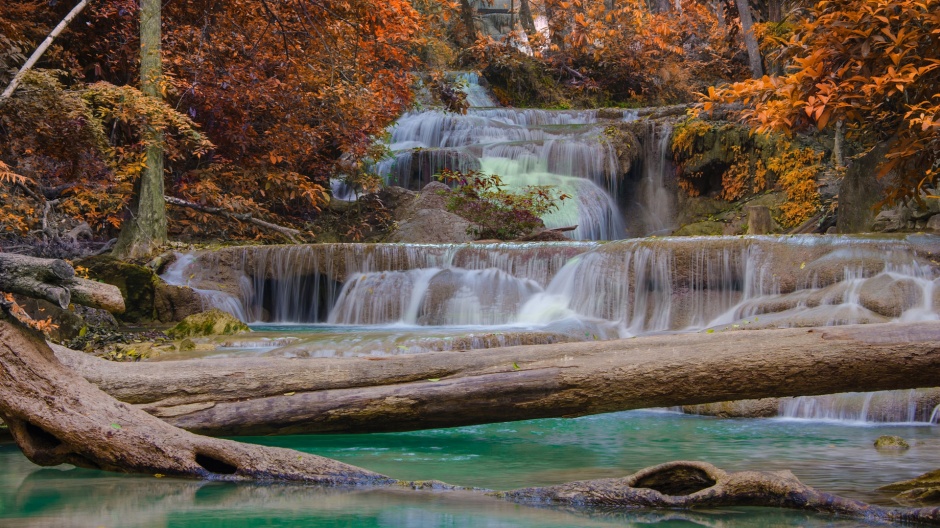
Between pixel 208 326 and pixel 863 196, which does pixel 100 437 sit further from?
pixel 863 196

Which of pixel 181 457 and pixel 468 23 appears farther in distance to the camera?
pixel 468 23

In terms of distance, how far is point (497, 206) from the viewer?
1600 cm

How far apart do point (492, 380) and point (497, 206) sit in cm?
1124

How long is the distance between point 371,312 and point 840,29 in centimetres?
737

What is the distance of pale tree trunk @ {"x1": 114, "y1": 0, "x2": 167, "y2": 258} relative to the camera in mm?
12266

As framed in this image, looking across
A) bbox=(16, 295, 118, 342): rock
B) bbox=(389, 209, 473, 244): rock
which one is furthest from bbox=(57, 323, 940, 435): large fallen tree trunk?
bbox=(389, 209, 473, 244): rock

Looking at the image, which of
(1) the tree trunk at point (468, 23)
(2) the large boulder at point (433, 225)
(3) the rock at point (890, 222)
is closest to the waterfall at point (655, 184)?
(2) the large boulder at point (433, 225)

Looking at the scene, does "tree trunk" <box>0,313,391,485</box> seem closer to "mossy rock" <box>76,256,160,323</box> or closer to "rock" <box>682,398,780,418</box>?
"rock" <box>682,398,780,418</box>

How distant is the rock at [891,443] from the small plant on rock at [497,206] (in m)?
10.2

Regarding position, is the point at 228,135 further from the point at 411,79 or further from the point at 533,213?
the point at 533,213

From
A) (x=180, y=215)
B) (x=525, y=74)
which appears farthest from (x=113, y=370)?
(x=525, y=74)

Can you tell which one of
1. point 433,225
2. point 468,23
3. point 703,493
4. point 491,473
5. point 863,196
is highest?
point 468,23

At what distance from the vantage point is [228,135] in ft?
49.2

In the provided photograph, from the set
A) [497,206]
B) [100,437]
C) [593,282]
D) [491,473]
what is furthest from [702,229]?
[100,437]
